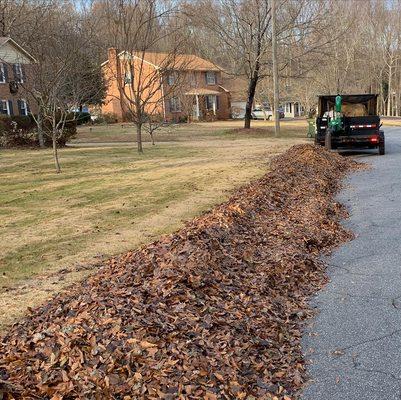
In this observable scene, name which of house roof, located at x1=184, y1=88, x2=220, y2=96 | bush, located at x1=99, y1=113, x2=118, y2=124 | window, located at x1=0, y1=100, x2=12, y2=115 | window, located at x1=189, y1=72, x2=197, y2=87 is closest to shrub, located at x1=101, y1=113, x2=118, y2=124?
bush, located at x1=99, y1=113, x2=118, y2=124

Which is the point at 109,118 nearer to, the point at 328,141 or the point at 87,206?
the point at 328,141

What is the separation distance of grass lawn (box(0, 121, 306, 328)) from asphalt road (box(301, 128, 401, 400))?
2689 mm

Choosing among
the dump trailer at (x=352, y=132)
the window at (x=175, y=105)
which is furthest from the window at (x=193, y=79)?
the dump trailer at (x=352, y=132)

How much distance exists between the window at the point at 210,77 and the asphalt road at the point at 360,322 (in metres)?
52.3

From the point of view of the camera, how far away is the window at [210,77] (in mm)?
57884

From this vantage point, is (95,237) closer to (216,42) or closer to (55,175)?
(55,175)

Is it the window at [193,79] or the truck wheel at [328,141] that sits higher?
the window at [193,79]

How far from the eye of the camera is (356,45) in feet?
180

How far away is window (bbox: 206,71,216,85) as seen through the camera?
57.9 metres

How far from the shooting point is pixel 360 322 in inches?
166

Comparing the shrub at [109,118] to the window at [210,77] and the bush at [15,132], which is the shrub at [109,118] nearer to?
the window at [210,77]

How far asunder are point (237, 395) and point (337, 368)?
89cm

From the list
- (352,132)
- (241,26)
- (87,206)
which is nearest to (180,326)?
(87,206)

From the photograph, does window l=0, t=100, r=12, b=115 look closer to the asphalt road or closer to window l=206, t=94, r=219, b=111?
window l=206, t=94, r=219, b=111
